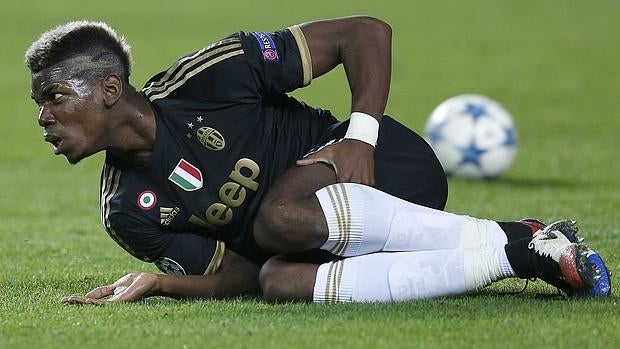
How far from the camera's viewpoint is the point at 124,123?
5688mm

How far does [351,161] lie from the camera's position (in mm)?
5742

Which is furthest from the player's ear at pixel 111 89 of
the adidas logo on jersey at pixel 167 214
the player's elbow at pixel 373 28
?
the player's elbow at pixel 373 28

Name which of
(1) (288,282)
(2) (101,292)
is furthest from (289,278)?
(2) (101,292)

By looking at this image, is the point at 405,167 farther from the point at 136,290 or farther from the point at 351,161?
the point at 136,290

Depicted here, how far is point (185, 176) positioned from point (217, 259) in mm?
388

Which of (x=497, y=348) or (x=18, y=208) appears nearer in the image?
(x=497, y=348)

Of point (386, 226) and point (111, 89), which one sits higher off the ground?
point (111, 89)

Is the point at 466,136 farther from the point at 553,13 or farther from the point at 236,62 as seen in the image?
the point at 553,13

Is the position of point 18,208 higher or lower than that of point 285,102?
lower

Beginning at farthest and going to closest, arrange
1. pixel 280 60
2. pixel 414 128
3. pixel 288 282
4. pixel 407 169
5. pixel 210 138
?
1. pixel 414 128
2. pixel 407 169
3. pixel 280 60
4. pixel 210 138
5. pixel 288 282

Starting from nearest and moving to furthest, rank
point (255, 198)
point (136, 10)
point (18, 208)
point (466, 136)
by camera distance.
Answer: point (255, 198)
point (18, 208)
point (466, 136)
point (136, 10)

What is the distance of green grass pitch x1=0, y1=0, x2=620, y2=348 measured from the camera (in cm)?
488

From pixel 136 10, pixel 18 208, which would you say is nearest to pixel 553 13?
pixel 136 10

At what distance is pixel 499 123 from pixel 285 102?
16.4 feet
